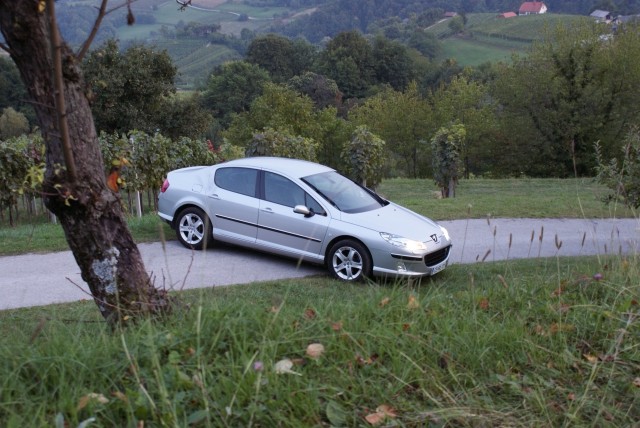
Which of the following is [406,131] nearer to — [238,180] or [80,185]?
[238,180]

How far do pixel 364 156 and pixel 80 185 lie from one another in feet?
56.1

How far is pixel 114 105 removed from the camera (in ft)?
103

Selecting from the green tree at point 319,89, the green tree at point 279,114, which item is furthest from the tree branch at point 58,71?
the green tree at point 319,89

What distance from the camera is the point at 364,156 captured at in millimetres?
20969

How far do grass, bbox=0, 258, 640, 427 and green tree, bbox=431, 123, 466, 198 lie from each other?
1767 centimetres

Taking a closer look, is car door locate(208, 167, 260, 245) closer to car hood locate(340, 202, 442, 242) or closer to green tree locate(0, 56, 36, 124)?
car hood locate(340, 202, 442, 242)

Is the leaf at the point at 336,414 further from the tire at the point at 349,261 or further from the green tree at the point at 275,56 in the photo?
the green tree at the point at 275,56

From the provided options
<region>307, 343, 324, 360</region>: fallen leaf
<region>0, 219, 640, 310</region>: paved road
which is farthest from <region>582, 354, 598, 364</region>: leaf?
<region>0, 219, 640, 310</region>: paved road

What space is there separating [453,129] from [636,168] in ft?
40.1

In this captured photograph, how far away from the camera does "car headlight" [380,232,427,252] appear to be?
362 inches

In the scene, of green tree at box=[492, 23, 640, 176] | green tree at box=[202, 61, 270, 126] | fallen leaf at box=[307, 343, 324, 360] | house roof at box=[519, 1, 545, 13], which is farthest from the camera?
house roof at box=[519, 1, 545, 13]

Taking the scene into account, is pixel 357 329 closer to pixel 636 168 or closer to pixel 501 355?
pixel 501 355

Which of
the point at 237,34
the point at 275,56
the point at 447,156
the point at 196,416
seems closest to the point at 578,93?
the point at 447,156

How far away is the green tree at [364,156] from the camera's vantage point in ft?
68.6
